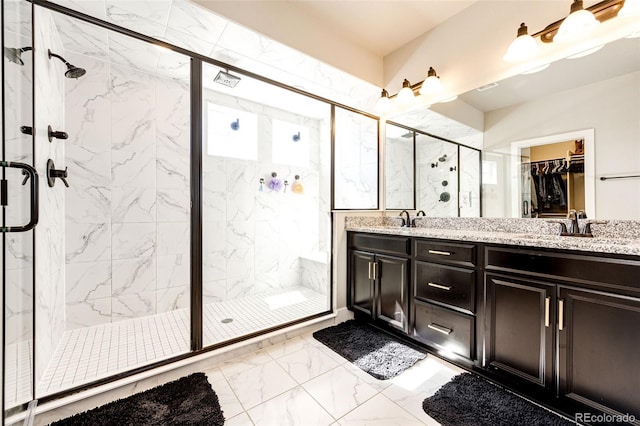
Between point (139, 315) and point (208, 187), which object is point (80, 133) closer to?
point (208, 187)

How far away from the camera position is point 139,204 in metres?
2.60

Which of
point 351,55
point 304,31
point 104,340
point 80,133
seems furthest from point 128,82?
point 104,340

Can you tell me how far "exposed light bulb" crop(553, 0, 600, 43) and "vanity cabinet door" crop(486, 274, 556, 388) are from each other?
1434 mm

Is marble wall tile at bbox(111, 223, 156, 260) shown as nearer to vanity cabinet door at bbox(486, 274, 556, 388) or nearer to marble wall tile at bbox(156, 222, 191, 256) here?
marble wall tile at bbox(156, 222, 191, 256)

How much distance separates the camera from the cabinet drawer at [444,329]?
1.74 meters

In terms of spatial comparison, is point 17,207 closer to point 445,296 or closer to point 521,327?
point 445,296

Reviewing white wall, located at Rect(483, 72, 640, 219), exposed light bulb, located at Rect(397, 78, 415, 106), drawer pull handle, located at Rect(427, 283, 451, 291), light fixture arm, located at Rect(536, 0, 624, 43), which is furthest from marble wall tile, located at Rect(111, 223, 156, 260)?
light fixture arm, located at Rect(536, 0, 624, 43)

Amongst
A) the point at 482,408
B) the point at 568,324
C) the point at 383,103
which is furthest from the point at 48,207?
the point at 568,324

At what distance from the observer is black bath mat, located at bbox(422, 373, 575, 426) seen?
1.33 m

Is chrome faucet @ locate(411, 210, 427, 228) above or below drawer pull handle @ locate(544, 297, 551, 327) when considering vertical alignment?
above

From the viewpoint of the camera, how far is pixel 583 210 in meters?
1.68

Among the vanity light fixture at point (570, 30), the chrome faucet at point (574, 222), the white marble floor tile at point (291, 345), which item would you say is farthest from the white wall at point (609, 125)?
the white marble floor tile at point (291, 345)

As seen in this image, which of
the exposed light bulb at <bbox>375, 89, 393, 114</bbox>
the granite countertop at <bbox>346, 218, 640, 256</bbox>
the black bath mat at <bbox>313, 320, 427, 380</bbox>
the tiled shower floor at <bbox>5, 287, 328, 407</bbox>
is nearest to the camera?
the granite countertop at <bbox>346, 218, 640, 256</bbox>
